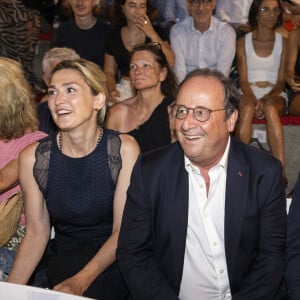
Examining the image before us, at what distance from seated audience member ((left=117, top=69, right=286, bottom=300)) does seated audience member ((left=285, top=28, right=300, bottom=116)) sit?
2738 millimetres

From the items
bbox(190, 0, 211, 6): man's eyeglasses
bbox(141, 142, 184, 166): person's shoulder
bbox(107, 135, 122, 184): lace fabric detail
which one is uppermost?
bbox(190, 0, 211, 6): man's eyeglasses

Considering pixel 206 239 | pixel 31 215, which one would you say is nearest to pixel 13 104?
pixel 31 215

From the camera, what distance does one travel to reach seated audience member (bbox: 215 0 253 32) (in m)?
5.70

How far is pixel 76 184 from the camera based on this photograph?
8.54ft

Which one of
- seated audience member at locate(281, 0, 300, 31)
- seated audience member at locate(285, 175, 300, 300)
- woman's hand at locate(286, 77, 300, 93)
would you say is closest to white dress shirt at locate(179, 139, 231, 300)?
seated audience member at locate(285, 175, 300, 300)

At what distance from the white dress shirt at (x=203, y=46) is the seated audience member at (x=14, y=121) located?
2373mm

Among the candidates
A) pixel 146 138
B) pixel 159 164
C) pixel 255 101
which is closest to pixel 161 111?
pixel 146 138

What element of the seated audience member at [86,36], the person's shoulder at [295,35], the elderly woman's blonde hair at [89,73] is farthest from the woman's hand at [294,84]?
the elderly woman's blonde hair at [89,73]

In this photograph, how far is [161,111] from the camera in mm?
3941

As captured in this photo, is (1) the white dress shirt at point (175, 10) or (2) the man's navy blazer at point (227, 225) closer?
(2) the man's navy blazer at point (227, 225)

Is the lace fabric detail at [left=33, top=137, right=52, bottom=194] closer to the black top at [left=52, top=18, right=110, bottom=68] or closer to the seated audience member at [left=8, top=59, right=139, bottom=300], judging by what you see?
the seated audience member at [left=8, top=59, right=139, bottom=300]

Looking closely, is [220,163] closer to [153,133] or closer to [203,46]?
[153,133]

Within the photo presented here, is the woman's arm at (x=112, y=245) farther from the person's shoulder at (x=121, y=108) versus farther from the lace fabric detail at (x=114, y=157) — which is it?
the person's shoulder at (x=121, y=108)

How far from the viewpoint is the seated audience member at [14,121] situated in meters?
2.83
